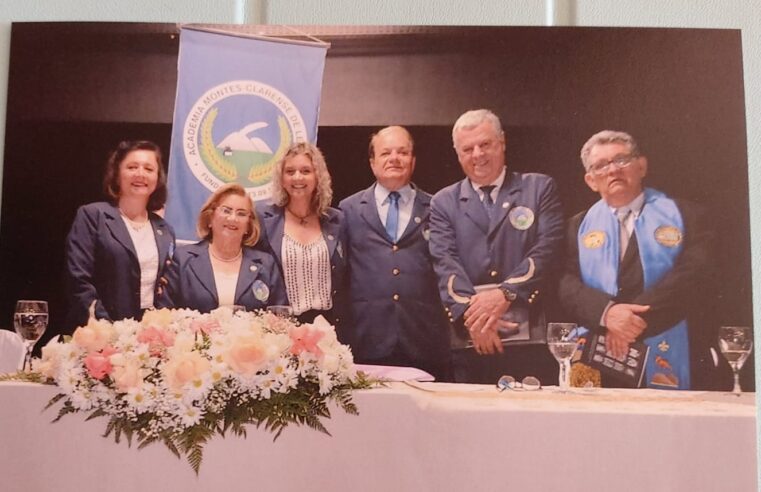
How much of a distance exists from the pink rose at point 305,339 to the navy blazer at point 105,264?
394 mm

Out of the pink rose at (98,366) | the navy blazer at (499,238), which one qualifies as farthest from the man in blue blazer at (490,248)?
the pink rose at (98,366)

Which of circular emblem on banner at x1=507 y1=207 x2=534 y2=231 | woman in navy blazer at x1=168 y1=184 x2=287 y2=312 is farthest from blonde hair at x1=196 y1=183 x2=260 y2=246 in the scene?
circular emblem on banner at x1=507 y1=207 x2=534 y2=231

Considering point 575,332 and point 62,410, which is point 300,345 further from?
point 575,332

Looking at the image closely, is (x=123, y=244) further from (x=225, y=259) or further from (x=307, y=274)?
(x=307, y=274)

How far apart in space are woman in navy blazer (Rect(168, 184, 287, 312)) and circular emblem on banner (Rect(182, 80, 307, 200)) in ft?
0.18

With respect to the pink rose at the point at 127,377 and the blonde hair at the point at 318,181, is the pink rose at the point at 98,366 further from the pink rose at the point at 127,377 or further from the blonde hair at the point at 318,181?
the blonde hair at the point at 318,181

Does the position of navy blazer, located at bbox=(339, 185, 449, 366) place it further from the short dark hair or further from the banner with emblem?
the short dark hair

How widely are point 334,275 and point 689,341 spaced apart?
99cm

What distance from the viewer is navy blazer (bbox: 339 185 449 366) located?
2037 mm

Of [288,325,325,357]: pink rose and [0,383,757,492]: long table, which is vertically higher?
[288,325,325,357]: pink rose

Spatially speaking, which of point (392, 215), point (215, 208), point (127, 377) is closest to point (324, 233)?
point (392, 215)

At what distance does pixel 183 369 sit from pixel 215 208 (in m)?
0.51

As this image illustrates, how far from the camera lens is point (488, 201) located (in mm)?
2082

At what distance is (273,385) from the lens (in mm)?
1826
